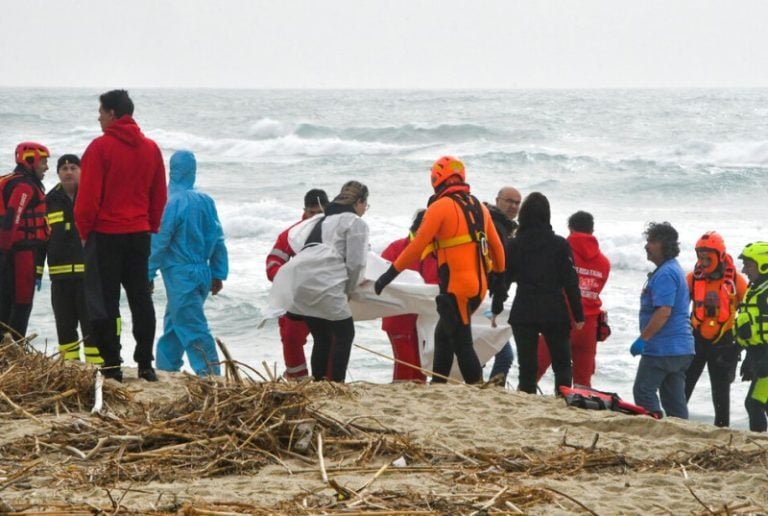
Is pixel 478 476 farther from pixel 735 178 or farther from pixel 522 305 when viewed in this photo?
pixel 735 178

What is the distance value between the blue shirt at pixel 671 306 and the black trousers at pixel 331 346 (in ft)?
6.78

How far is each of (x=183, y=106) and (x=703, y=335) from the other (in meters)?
57.1

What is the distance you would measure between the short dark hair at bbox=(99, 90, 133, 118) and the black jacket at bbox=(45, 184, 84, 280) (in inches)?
51.5

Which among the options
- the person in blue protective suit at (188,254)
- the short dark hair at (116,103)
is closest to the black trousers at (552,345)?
the person in blue protective suit at (188,254)

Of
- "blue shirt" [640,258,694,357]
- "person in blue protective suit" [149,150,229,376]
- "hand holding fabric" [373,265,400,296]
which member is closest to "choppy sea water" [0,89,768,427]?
"person in blue protective suit" [149,150,229,376]

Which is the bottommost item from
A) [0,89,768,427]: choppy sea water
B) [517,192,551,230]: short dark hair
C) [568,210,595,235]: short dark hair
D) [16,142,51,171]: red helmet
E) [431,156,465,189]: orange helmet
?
[0,89,768,427]: choppy sea water

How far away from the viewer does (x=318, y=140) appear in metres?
44.1

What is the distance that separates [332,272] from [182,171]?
1412 millimetres

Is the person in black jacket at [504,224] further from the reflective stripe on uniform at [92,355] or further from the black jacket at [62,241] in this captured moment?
the black jacket at [62,241]

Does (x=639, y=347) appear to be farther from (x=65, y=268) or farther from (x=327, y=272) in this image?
(x=65, y=268)

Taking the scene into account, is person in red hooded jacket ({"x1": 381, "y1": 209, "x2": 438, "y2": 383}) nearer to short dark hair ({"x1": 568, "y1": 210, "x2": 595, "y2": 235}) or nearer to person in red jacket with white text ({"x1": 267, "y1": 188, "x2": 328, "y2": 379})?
person in red jacket with white text ({"x1": 267, "y1": 188, "x2": 328, "y2": 379})

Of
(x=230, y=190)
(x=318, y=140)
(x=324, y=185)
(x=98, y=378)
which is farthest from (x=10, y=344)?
(x=318, y=140)

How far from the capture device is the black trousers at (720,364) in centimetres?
856

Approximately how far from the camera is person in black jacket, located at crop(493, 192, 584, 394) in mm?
7996
